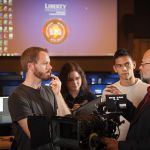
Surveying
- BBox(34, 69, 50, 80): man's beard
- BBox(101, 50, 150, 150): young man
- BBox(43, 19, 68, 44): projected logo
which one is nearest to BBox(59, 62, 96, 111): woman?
BBox(34, 69, 50, 80): man's beard

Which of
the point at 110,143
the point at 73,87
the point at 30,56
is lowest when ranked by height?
the point at 110,143

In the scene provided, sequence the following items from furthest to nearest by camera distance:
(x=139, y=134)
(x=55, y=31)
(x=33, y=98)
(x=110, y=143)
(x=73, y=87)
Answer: (x=55, y=31), (x=73, y=87), (x=33, y=98), (x=139, y=134), (x=110, y=143)

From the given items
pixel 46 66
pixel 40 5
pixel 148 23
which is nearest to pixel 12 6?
pixel 40 5

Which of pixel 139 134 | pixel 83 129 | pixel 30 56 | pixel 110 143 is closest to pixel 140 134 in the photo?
pixel 139 134

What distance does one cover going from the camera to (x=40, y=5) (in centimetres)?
659

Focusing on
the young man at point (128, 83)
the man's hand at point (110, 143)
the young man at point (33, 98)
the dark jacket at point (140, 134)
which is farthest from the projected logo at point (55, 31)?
the man's hand at point (110, 143)

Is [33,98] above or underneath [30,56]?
underneath

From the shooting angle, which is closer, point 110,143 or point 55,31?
point 110,143

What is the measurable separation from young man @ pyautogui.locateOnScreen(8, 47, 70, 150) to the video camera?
350 millimetres

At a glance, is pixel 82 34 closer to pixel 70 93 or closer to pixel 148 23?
pixel 148 23

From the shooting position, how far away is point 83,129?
1.74 meters

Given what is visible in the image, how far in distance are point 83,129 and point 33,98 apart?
0.63 m

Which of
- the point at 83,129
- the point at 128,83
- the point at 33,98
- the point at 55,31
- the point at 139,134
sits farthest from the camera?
the point at 55,31

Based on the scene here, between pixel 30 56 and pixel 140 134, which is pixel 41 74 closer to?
pixel 30 56
